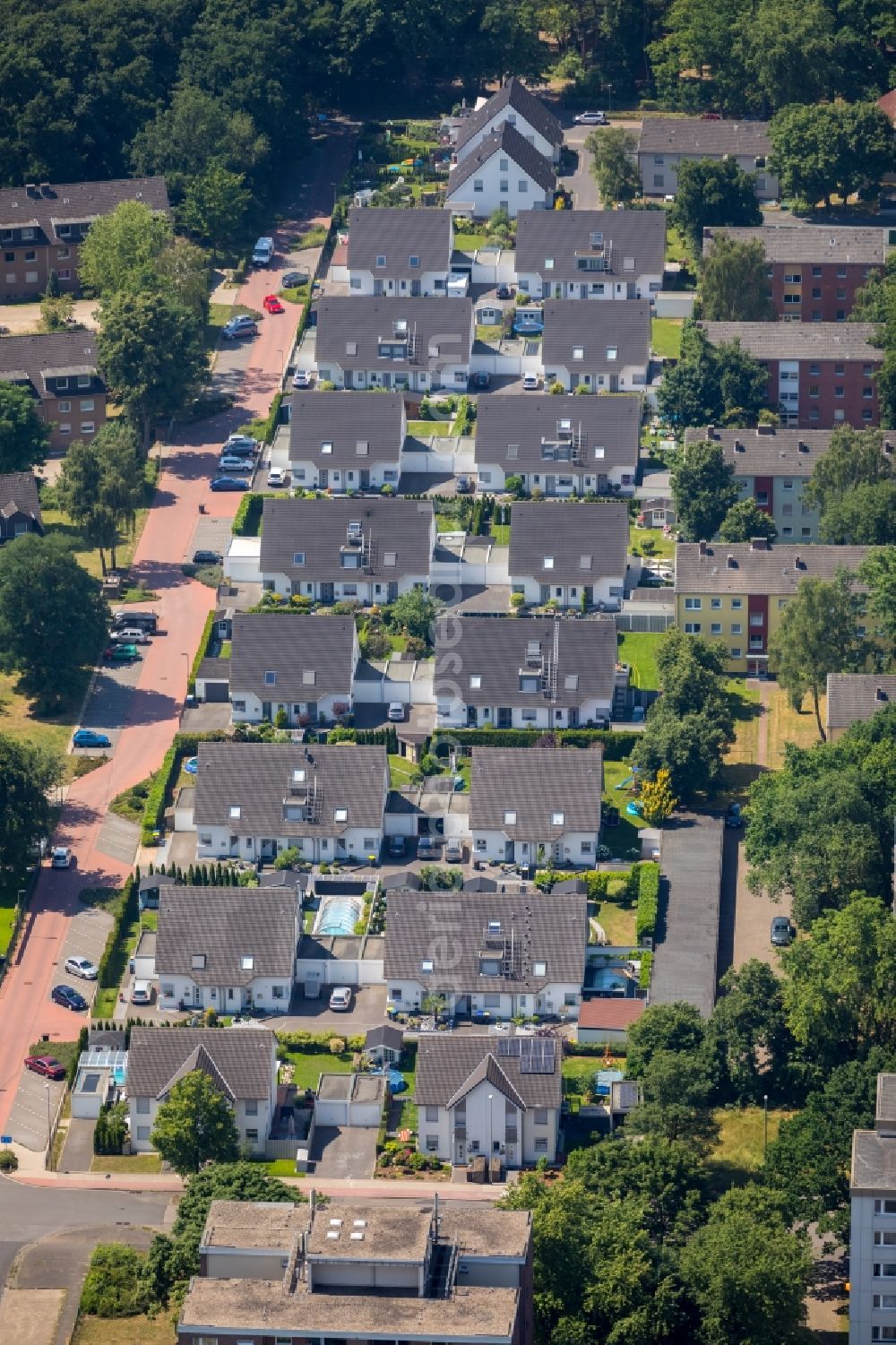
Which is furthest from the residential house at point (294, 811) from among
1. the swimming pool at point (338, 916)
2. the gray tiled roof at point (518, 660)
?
the gray tiled roof at point (518, 660)

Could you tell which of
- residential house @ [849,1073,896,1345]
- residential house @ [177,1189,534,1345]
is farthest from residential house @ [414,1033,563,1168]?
residential house @ [177,1189,534,1345]

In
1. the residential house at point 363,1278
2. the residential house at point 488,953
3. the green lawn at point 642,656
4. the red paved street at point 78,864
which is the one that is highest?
the residential house at point 363,1278

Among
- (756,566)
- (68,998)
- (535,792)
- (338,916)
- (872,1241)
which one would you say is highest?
(872,1241)

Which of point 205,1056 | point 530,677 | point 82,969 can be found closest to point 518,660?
point 530,677

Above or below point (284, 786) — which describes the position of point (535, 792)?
below

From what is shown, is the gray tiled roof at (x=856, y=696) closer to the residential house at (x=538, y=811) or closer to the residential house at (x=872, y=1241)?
the residential house at (x=538, y=811)

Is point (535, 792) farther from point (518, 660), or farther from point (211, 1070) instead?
point (211, 1070)

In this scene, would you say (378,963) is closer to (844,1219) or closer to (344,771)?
(344,771)

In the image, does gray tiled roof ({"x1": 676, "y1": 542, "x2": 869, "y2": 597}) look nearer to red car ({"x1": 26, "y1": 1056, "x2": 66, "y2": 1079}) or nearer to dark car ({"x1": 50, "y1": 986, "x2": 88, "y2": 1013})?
dark car ({"x1": 50, "y1": 986, "x2": 88, "y2": 1013})
